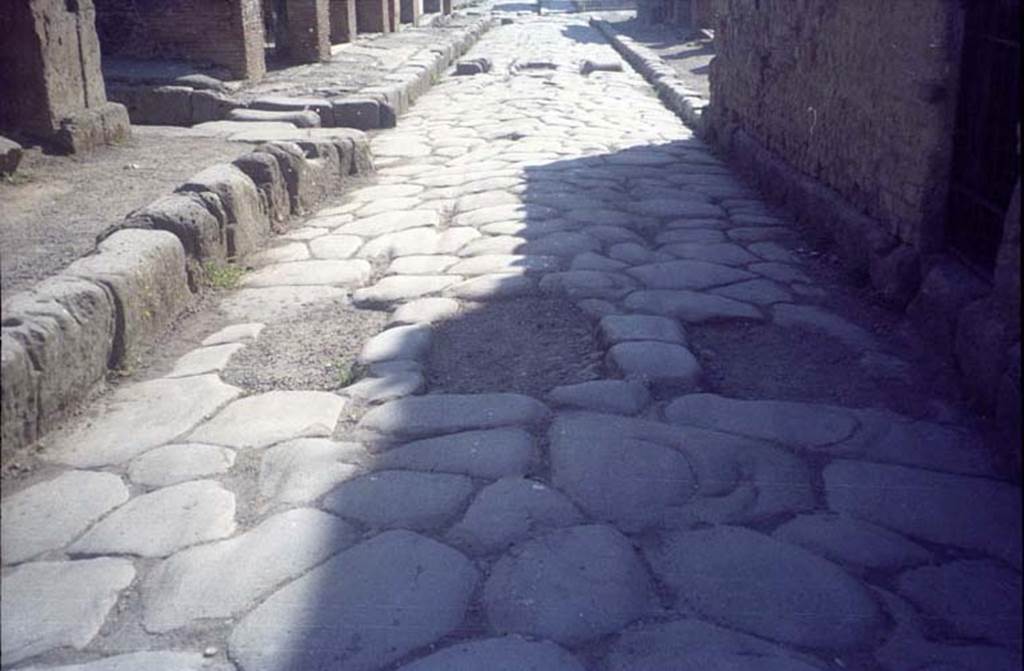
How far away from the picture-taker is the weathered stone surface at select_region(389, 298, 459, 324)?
4516 millimetres

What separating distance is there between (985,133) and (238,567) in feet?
10.4

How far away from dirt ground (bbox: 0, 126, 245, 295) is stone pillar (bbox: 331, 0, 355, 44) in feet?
28.5

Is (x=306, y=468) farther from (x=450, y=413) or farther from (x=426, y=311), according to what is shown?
(x=426, y=311)

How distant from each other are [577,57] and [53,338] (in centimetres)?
1615

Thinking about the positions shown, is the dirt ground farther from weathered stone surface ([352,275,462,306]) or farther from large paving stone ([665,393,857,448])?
A: large paving stone ([665,393,857,448])

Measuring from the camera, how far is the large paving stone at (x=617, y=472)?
9.72ft

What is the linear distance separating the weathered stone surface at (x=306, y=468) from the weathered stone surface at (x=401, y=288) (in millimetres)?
1515

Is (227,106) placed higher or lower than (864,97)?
lower

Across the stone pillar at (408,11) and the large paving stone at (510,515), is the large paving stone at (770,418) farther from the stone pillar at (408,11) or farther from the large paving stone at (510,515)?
the stone pillar at (408,11)

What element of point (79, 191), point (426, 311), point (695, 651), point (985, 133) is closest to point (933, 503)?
point (695, 651)

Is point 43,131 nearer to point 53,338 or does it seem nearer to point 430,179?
point 430,179

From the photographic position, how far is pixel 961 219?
432 centimetres

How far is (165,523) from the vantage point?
112 inches

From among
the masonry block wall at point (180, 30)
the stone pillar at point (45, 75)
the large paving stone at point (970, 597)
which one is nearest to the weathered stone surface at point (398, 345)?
the large paving stone at point (970, 597)
